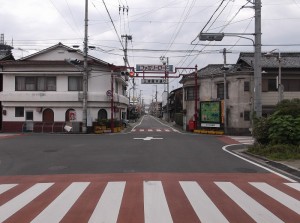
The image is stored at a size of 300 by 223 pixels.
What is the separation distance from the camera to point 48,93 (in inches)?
1390

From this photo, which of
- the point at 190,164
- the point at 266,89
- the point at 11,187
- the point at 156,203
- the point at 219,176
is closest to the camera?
the point at 156,203

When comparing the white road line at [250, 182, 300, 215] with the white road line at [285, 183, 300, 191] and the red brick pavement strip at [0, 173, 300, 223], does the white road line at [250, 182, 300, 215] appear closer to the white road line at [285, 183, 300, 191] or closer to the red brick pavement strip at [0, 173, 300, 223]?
the red brick pavement strip at [0, 173, 300, 223]

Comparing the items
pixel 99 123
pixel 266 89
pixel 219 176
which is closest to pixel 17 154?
pixel 219 176

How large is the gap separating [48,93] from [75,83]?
286 centimetres

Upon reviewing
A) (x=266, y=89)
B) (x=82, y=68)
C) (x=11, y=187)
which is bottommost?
(x=11, y=187)

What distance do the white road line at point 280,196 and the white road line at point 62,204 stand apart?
467 cm

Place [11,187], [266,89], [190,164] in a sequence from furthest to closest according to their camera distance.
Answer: [266,89] < [190,164] < [11,187]

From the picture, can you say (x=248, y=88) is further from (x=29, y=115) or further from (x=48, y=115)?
(x=29, y=115)

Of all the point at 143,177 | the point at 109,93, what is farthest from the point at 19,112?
the point at 143,177

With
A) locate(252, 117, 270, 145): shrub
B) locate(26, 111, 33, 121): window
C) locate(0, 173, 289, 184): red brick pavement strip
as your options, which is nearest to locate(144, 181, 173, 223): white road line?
locate(0, 173, 289, 184): red brick pavement strip

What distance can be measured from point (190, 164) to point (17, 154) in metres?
8.79

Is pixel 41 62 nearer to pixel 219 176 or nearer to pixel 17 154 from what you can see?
pixel 17 154

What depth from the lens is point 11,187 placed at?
9.73 metres

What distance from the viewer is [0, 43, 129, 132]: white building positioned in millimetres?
35250
